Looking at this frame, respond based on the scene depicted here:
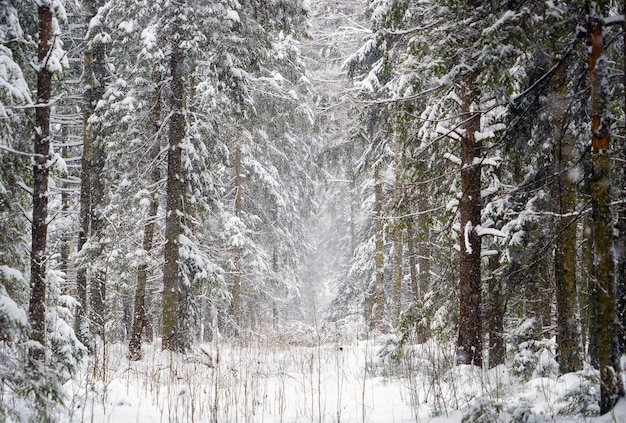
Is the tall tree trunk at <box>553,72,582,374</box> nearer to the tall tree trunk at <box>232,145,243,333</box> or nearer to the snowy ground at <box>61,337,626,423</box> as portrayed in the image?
the snowy ground at <box>61,337,626,423</box>

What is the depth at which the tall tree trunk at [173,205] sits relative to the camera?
11016mm

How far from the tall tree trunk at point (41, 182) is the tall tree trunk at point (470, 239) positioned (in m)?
5.90

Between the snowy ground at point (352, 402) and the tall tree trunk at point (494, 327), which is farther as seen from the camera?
the tall tree trunk at point (494, 327)

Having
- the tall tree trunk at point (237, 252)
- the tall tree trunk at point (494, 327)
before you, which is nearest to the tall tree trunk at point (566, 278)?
the tall tree trunk at point (494, 327)

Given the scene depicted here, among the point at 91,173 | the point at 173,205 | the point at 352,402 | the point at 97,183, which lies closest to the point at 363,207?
the point at 173,205

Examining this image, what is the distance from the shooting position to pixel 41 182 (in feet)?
19.7

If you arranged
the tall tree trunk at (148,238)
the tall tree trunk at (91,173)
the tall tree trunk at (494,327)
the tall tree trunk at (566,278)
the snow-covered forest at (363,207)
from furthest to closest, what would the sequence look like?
the tall tree trunk at (148,238) < the tall tree trunk at (91,173) < the tall tree trunk at (494,327) < the tall tree trunk at (566,278) < the snow-covered forest at (363,207)

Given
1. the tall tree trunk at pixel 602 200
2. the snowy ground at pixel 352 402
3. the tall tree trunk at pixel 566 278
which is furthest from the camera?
the tall tree trunk at pixel 566 278

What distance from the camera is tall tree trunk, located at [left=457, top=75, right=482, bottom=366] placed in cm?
747

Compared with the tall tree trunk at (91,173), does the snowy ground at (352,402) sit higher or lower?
lower

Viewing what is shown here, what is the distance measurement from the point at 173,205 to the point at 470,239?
6831mm

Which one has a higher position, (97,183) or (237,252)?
(97,183)

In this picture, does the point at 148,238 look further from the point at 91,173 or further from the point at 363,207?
the point at 363,207

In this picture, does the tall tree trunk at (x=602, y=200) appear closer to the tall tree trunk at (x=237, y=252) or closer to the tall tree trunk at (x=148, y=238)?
the tall tree trunk at (x=148, y=238)
